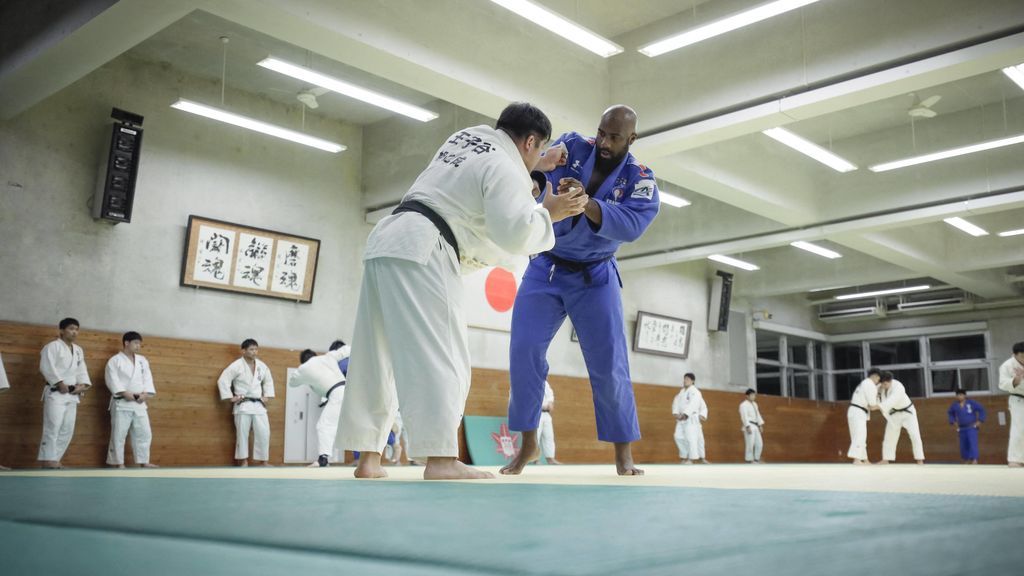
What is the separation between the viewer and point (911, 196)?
30.7ft

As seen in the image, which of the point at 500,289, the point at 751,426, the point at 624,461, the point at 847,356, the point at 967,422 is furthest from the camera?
the point at 847,356

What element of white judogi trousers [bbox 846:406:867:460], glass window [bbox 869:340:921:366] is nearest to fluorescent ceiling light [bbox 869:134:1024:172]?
white judogi trousers [bbox 846:406:867:460]

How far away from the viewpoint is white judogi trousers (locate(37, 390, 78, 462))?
693 centimetres

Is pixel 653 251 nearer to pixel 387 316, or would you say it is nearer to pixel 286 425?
pixel 286 425

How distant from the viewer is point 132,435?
7520mm

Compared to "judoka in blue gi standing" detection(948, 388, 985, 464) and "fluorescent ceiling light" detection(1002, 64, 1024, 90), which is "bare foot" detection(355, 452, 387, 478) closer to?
"fluorescent ceiling light" detection(1002, 64, 1024, 90)

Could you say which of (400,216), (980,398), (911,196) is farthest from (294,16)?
(980,398)

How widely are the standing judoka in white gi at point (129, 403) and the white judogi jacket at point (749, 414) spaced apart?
10505mm

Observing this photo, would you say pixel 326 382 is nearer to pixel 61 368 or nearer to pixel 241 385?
pixel 241 385

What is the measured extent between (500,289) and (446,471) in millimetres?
8801

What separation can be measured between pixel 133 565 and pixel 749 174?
9.11 m

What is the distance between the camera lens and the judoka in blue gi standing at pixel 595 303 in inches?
106

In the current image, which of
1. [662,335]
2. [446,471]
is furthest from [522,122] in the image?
[662,335]

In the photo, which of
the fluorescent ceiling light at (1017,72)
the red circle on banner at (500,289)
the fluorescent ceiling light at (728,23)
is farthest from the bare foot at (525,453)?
the red circle on banner at (500,289)
